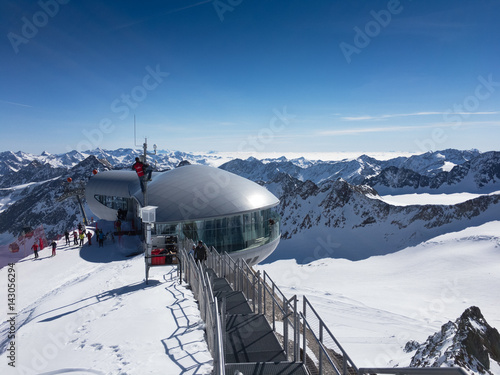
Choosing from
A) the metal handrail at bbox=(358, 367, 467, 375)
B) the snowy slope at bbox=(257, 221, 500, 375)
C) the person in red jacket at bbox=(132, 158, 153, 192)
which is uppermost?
the person in red jacket at bbox=(132, 158, 153, 192)

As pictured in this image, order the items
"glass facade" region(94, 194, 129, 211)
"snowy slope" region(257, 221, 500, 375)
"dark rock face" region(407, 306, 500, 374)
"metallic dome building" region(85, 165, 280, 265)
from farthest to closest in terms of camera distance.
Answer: "glass facade" region(94, 194, 129, 211), "snowy slope" region(257, 221, 500, 375), "metallic dome building" region(85, 165, 280, 265), "dark rock face" region(407, 306, 500, 374)

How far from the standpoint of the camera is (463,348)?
23828 mm

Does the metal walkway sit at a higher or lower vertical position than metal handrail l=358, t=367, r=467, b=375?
lower

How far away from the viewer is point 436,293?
210 ft

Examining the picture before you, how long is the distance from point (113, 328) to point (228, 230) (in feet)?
48.7

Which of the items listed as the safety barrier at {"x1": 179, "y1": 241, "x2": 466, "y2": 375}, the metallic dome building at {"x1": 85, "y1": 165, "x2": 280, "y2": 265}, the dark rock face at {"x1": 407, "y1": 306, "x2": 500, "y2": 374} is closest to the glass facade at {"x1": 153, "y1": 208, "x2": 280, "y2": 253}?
the metallic dome building at {"x1": 85, "y1": 165, "x2": 280, "y2": 265}

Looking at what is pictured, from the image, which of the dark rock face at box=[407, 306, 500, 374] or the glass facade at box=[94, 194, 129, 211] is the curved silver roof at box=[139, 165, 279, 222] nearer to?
the glass facade at box=[94, 194, 129, 211]

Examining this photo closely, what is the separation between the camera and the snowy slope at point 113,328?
7133 mm

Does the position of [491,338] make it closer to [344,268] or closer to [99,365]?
[99,365]

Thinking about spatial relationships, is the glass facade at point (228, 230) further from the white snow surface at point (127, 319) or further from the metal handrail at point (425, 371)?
the metal handrail at point (425, 371)

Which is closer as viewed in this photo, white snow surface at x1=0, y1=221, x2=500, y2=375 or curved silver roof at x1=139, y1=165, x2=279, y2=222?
white snow surface at x1=0, y1=221, x2=500, y2=375

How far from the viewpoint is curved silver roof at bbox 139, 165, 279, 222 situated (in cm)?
2298

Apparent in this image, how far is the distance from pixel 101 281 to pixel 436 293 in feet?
222

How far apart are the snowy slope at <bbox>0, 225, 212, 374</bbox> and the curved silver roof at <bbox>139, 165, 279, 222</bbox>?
6.12 metres
